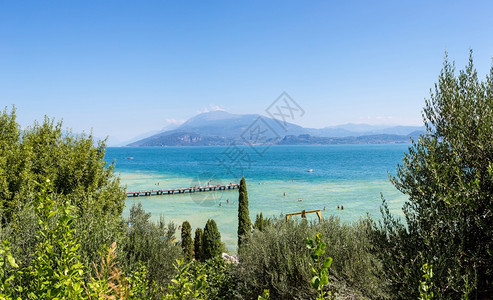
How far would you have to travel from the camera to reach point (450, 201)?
15.4 ft

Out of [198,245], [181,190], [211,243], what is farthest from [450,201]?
[181,190]

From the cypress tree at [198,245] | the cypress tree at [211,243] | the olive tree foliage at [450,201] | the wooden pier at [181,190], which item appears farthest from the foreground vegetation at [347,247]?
the wooden pier at [181,190]

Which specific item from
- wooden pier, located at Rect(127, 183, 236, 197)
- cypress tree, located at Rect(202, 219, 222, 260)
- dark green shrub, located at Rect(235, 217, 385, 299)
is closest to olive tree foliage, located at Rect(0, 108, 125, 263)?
dark green shrub, located at Rect(235, 217, 385, 299)

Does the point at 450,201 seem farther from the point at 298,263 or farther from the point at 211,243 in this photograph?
the point at 211,243

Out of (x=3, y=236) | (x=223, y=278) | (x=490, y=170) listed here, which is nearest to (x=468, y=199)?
(x=490, y=170)

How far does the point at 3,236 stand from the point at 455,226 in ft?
29.9

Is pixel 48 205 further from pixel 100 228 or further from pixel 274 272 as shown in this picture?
pixel 274 272

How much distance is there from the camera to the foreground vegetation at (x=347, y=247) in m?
2.92

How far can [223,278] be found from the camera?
10.2m

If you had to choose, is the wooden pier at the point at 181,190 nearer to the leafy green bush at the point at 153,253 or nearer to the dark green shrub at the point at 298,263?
the leafy green bush at the point at 153,253

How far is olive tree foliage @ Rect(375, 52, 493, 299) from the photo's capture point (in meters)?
4.62

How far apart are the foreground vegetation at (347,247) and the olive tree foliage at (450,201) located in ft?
0.06

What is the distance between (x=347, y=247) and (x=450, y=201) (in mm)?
4500

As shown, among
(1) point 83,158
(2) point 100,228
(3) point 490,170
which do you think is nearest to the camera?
(3) point 490,170
